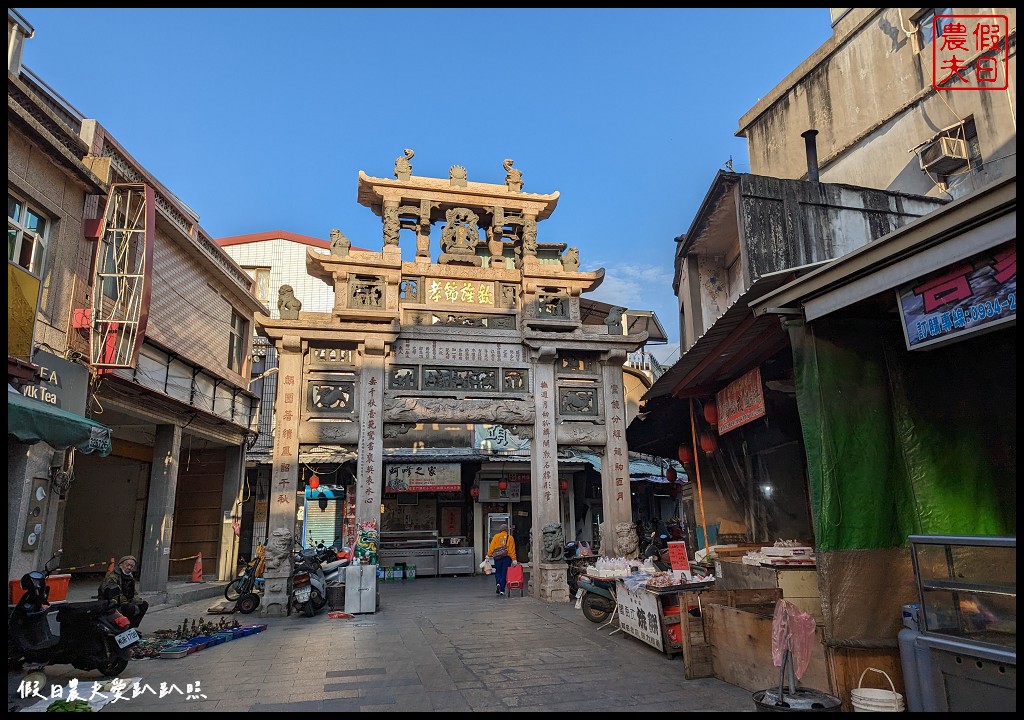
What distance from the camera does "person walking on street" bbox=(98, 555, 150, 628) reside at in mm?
7652

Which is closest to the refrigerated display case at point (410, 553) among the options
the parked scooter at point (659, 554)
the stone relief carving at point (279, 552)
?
the parked scooter at point (659, 554)

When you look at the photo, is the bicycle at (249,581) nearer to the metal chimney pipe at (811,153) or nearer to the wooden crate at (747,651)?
the wooden crate at (747,651)

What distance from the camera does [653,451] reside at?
52.6 ft

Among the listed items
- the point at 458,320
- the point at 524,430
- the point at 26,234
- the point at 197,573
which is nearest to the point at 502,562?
the point at 524,430

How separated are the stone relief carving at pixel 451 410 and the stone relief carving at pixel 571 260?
3655mm

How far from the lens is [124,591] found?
8.77 meters

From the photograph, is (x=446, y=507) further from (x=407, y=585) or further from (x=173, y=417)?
(x=173, y=417)

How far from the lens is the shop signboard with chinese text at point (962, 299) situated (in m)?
4.41

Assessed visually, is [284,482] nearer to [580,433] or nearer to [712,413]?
[580,433]

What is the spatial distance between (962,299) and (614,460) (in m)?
9.84

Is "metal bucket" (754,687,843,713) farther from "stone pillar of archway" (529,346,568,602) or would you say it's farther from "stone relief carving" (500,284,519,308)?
"stone relief carving" (500,284,519,308)

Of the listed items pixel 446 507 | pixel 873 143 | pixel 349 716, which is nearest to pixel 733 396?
pixel 349 716

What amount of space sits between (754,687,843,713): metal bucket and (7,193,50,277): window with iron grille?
1224cm

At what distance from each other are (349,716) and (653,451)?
12219 millimetres
